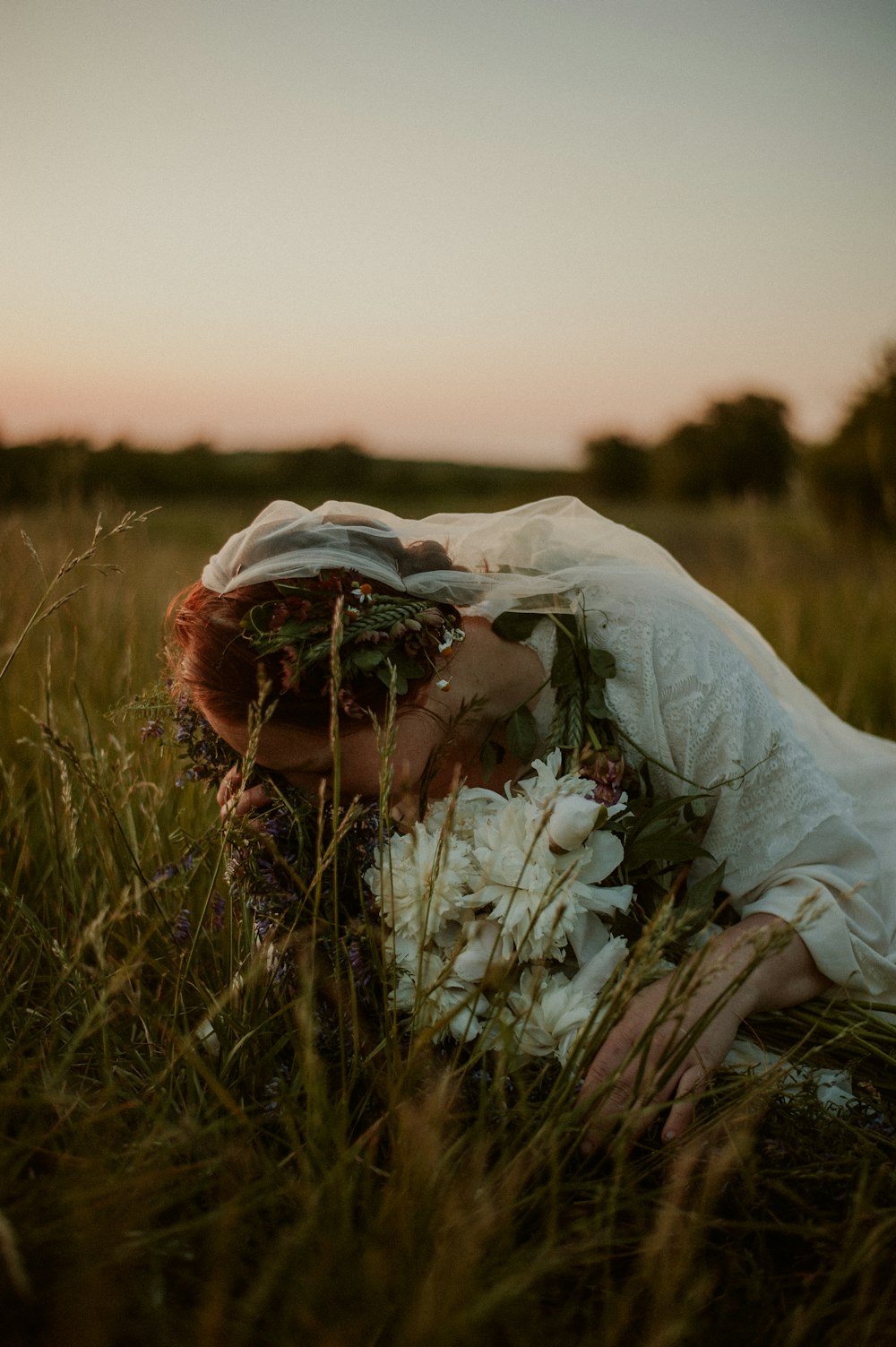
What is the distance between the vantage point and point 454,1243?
1014 millimetres

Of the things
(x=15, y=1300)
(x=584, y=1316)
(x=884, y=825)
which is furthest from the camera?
(x=884, y=825)

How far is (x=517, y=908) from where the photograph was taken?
Result: 150 cm

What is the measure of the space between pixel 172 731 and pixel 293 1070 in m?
0.83

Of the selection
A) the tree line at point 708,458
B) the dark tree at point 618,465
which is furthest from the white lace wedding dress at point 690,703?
the dark tree at point 618,465

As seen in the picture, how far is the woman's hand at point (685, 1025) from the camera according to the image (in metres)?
1.16

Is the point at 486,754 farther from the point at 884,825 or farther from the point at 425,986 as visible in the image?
the point at 884,825

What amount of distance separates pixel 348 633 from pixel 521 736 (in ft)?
1.52

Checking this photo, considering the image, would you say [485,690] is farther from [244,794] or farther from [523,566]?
[244,794]

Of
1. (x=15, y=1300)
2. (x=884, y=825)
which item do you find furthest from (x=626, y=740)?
(x=15, y=1300)

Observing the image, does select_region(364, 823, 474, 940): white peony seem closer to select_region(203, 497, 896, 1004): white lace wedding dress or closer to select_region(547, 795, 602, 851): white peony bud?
select_region(547, 795, 602, 851): white peony bud

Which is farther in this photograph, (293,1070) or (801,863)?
(801,863)

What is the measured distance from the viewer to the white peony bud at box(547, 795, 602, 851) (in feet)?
4.84

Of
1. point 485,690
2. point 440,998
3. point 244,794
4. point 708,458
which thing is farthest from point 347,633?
point 708,458

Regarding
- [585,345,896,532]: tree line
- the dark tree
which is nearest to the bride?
[585,345,896,532]: tree line
